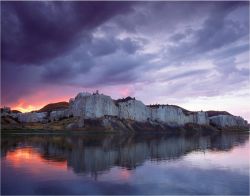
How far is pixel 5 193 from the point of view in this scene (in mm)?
24250

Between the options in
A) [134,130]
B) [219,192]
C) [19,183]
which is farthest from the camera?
[134,130]

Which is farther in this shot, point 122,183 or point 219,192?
point 122,183

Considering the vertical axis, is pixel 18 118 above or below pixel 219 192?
above

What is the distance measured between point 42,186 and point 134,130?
566 feet

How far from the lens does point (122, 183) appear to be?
28.8 m

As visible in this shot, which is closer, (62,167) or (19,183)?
(19,183)

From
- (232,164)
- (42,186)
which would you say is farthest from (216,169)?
(42,186)

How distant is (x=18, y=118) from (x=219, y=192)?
619 feet

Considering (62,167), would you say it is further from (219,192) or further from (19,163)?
(219,192)

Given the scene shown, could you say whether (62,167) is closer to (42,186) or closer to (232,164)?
(42,186)

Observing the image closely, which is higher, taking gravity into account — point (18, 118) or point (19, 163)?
point (18, 118)

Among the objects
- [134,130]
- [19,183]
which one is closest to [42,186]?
[19,183]

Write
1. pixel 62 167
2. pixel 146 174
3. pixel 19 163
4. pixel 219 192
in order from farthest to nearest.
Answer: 1. pixel 19 163
2. pixel 62 167
3. pixel 146 174
4. pixel 219 192

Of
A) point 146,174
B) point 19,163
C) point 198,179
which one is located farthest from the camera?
point 19,163
